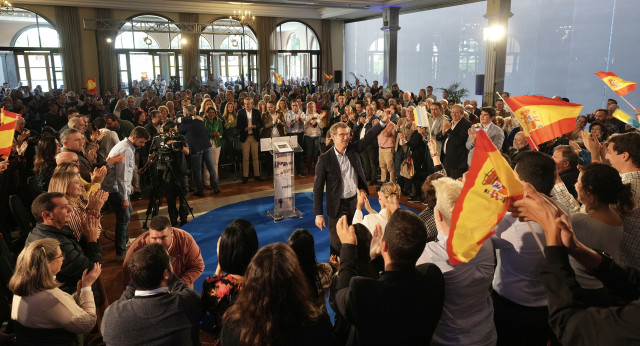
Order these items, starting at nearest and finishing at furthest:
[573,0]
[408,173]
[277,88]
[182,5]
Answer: [408,173], [573,0], [182,5], [277,88]

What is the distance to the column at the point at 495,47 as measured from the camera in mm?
10906

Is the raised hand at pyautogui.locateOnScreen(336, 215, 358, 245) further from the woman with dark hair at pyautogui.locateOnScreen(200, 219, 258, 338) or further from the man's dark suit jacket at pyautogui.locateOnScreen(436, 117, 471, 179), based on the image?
the man's dark suit jacket at pyautogui.locateOnScreen(436, 117, 471, 179)

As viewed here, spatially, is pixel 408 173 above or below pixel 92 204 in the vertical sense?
below

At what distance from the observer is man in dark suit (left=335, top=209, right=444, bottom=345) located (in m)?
1.82

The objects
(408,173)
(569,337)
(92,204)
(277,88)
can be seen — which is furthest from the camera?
(277,88)

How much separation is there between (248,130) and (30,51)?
11272 millimetres

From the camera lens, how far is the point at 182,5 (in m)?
15.6

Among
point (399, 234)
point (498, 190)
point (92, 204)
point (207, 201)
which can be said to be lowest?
point (207, 201)

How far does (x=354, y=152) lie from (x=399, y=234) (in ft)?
8.86

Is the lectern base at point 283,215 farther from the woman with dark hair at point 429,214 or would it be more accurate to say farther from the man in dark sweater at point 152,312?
the man in dark sweater at point 152,312

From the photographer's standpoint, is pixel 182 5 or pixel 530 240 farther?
pixel 182 5

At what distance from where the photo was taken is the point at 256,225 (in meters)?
6.26

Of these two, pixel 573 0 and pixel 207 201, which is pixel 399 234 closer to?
pixel 207 201

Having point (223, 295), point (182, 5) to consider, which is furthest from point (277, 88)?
point (223, 295)
